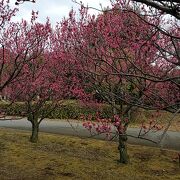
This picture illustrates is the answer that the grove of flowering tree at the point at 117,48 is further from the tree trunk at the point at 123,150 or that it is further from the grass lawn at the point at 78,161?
the grass lawn at the point at 78,161

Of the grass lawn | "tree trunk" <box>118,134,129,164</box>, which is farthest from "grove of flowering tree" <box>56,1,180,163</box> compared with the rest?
the grass lawn

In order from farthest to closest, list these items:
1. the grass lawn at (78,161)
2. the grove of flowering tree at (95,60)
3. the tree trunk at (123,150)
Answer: the tree trunk at (123,150) → the grass lawn at (78,161) → the grove of flowering tree at (95,60)

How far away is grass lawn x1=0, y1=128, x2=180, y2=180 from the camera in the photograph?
10500mm

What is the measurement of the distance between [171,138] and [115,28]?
9377 millimetres

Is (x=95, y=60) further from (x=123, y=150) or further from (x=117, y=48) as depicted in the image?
(x=123, y=150)

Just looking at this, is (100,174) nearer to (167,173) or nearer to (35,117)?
(167,173)

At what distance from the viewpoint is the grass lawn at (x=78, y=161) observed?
10.5 m

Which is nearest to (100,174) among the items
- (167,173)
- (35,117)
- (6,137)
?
(167,173)

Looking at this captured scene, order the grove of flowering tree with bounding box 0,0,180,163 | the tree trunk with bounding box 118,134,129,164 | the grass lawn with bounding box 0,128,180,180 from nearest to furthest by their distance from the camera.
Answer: the grove of flowering tree with bounding box 0,0,180,163, the grass lawn with bounding box 0,128,180,180, the tree trunk with bounding box 118,134,129,164

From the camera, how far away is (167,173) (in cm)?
1096

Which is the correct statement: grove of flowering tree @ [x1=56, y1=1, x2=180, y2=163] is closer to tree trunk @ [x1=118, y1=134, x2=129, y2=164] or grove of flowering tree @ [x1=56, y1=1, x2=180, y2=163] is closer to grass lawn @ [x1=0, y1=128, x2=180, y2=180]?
tree trunk @ [x1=118, y1=134, x2=129, y2=164]

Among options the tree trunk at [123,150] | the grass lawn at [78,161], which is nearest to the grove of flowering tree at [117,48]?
the tree trunk at [123,150]

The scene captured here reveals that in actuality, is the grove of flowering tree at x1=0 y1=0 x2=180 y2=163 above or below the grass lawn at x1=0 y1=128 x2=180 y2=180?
above

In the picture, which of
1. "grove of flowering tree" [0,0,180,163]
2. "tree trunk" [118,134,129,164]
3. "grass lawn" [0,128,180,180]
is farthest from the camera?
"tree trunk" [118,134,129,164]
